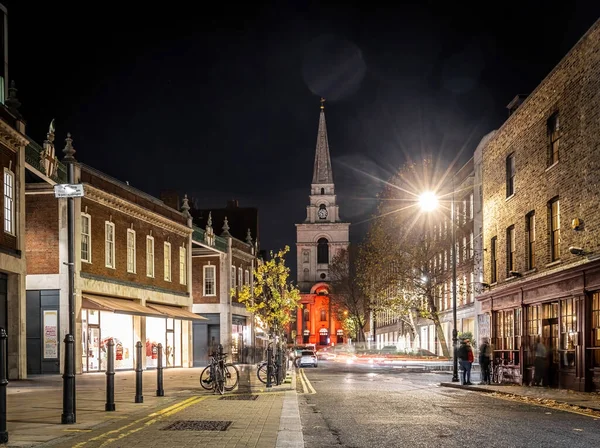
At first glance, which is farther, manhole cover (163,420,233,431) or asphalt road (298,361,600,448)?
manhole cover (163,420,233,431)

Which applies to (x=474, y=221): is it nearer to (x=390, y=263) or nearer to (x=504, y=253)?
(x=390, y=263)

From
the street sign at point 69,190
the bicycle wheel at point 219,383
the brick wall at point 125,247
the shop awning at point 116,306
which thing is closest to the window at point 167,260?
the brick wall at point 125,247

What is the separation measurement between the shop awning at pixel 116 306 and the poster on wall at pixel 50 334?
1.25 metres

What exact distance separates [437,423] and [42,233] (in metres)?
22.3

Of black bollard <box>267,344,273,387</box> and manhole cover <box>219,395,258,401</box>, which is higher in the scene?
black bollard <box>267,344,273,387</box>

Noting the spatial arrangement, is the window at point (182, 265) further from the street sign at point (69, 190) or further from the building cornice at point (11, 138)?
the street sign at point (69, 190)

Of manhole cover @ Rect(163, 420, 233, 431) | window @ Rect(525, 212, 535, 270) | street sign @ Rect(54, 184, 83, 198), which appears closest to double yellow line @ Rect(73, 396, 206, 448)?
manhole cover @ Rect(163, 420, 233, 431)

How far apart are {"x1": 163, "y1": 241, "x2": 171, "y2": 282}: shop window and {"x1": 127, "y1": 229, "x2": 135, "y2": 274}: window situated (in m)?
4.80

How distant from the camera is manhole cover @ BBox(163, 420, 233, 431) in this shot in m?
12.4

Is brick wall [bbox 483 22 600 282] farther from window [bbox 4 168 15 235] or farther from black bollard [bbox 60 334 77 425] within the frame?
window [bbox 4 168 15 235]

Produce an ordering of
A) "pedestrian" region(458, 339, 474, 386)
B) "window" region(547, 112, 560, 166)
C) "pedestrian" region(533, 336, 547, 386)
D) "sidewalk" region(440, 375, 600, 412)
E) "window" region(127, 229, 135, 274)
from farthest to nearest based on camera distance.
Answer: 1. "window" region(127, 229, 135, 274)
2. "pedestrian" region(458, 339, 474, 386)
3. "pedestrian" region(533, 336, 547, 386)
4. "window" region(547, 112, 560, 166)
5. "sidewalk" region(440, 375, 600, 412)

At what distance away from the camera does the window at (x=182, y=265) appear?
153 feet

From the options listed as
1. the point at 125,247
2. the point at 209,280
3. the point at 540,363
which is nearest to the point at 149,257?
the point at 125,247

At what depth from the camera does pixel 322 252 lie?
158m
